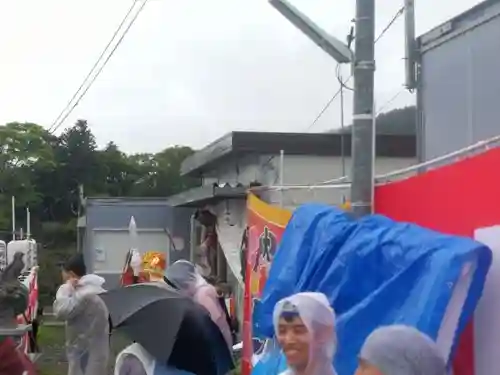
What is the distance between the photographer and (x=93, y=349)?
350 inches

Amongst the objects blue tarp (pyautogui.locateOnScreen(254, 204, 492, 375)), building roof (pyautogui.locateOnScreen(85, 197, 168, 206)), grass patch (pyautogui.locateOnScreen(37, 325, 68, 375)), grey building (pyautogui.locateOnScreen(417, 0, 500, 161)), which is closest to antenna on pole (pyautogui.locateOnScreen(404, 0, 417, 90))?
grey building (pyautogui.locateOnScreen(417, 0, 500, 161))

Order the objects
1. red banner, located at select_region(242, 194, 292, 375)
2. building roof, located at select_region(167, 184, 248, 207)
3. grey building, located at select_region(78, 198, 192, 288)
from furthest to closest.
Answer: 1. grey building, located at select_region(78, 198, 192, 288)
2. building roof, located at select_region(167, 184, 248, 207)
3. red banner, located at select_region(242, 194, 292, 375)

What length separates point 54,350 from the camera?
1831 cm

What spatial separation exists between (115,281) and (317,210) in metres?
20.2

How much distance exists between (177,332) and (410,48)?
5591 mm

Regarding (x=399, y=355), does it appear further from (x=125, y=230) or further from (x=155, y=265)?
(x=125, y=230)

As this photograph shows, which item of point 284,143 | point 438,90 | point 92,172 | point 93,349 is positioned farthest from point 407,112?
point 92,172

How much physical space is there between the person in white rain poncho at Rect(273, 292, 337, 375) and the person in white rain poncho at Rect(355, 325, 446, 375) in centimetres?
104

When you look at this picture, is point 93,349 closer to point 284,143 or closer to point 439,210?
point 439,210

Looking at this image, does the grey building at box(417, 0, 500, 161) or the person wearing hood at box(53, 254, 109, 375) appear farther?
the person wearing hood at box(53, 254, 109, 375)

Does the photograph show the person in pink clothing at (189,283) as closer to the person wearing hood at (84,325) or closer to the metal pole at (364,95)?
the person wearing hood at (84,325)

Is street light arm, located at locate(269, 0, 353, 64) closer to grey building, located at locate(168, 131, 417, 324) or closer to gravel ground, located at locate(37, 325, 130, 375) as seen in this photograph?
gravel ground, located at locate(37, 325, 130, 375)

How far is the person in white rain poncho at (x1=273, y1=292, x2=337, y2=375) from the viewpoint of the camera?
4.36 m

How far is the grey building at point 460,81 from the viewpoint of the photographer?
844 cm
